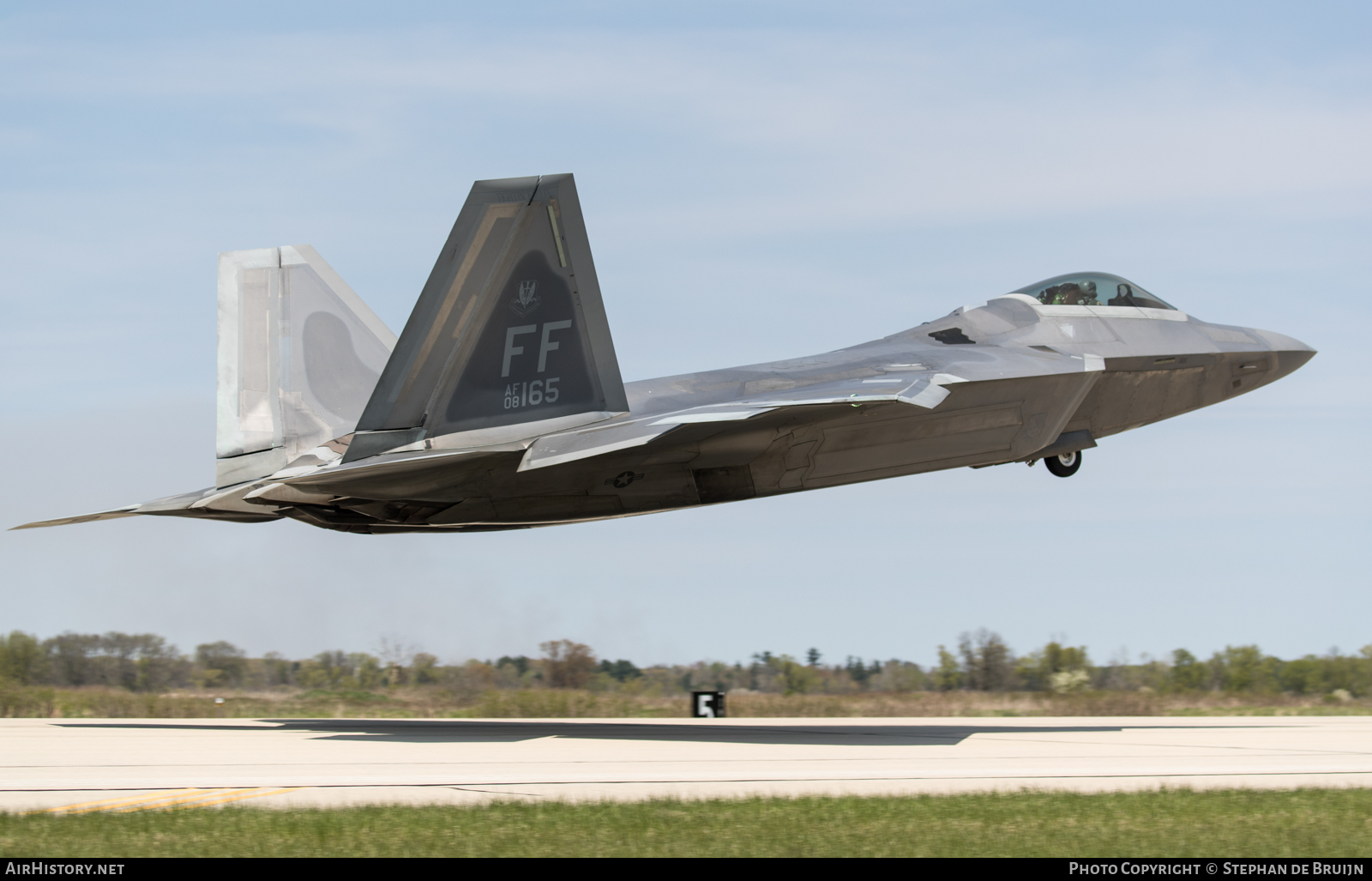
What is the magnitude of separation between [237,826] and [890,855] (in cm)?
467

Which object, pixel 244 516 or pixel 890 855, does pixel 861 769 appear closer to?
pixel 890 855

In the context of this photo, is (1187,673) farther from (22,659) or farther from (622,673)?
(22,659)

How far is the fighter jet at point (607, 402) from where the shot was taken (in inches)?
622

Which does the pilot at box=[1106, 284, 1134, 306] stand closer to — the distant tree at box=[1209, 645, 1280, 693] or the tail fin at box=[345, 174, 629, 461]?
the tail fin at box=[345, 174, 629, 461]

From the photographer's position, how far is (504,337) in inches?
642

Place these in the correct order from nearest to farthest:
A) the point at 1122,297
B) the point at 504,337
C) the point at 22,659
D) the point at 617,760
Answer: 1. the point at 617,760
2. the point at 504,337
3. the point at 1122,297
4. the point at 22,659

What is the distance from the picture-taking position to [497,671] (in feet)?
95.7

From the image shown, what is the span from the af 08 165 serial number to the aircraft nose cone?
12.4 m

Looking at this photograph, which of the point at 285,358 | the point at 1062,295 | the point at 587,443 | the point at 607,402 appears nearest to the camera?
the point at 587,443

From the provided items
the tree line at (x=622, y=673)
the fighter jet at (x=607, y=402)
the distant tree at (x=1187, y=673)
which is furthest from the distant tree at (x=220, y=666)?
the distant tree at (x=1187, y=673)

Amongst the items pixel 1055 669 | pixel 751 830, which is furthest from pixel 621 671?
pixel 751 830

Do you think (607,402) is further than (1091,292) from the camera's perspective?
No

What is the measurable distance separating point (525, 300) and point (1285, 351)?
13.3 meters

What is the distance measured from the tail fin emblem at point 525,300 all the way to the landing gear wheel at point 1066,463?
944 cm
